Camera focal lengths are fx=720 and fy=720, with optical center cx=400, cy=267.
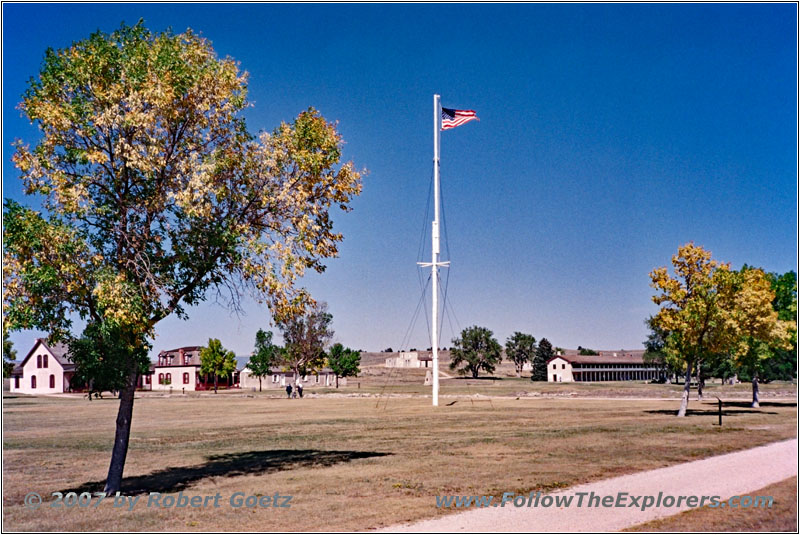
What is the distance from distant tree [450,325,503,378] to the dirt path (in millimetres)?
112987

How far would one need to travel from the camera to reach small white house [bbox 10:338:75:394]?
318 ft

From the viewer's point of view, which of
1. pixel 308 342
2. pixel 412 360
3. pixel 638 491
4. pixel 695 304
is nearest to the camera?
pixel 638 491

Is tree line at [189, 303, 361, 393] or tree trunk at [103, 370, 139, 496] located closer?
tree trunk at [103, 370, 139, 496]

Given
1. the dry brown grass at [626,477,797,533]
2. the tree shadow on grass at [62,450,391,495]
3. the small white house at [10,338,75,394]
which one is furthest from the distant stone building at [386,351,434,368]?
the dry brown grass at [626,477,797,533]

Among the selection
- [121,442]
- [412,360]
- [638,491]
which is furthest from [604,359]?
[121,442]

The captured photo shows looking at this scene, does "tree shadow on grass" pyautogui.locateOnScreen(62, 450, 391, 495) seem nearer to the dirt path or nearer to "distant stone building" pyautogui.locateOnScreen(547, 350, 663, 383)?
the dirt path

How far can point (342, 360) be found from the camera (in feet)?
334

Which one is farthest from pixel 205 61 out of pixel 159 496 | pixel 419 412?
pixel 419 412

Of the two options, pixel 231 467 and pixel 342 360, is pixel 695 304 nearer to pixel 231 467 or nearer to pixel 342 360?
pixel 231 467

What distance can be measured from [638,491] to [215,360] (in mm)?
84922

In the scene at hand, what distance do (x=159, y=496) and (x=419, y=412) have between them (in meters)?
29.2

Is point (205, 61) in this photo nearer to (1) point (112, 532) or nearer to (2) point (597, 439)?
(1) point (112, 532)

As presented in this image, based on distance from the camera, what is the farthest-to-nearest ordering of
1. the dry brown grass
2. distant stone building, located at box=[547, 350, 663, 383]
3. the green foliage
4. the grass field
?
distant stone building, located at box=[547, 350, 663, 383]
the green foliage
the grass field
the dry brown grass

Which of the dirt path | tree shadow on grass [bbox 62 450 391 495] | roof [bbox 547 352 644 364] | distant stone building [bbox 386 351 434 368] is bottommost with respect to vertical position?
distant stone building [bbox 386 351 434 368]
